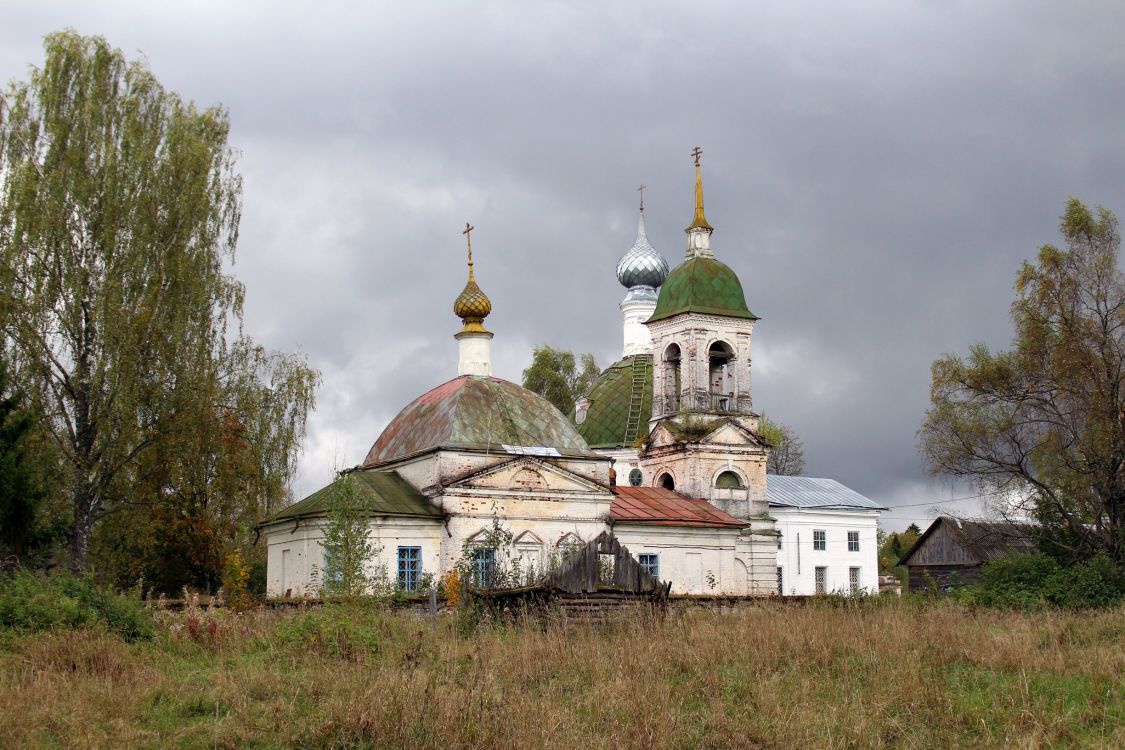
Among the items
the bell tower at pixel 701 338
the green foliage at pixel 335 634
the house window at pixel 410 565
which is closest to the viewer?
the green foliage at pixel 335 634

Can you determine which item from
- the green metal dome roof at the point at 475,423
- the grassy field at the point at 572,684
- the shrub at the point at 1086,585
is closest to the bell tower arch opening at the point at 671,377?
the green metal dome roof at the point at 475,423

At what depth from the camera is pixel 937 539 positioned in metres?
44.9

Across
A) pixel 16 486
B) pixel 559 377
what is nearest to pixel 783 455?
pixel 559 377

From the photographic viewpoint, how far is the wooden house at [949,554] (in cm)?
3162

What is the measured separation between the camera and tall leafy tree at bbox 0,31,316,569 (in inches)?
1016

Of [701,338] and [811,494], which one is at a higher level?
[701,338]

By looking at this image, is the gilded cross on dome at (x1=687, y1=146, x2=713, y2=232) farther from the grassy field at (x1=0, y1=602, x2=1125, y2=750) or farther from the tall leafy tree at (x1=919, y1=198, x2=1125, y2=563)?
the grassy field at (x1=0, y1=602, x2=1125, y2=750)

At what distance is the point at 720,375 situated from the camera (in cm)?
3725

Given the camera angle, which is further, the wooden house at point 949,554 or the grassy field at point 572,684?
the wooden house at point 949,554

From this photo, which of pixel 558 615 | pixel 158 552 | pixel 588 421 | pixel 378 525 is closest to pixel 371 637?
pixel 558 615

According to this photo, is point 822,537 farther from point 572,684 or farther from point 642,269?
point 572,684

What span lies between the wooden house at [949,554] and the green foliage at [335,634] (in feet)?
67.4

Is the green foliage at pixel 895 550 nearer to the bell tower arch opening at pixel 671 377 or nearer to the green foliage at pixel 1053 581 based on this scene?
the bell tower arch opening at pixel 671 377

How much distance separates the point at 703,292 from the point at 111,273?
16.6 metres
